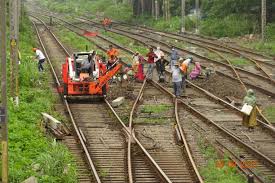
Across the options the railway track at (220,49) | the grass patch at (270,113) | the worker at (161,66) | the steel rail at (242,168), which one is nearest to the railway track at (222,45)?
the railway track at (220,49)

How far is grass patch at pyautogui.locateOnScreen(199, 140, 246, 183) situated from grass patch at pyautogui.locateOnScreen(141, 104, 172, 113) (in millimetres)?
5676

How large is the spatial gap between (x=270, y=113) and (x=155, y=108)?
4.16m

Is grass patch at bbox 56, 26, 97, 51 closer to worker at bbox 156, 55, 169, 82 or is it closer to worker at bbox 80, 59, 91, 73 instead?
worker at bbox 156, 55, 169, 82

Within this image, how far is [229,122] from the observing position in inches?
803

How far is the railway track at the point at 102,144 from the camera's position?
1455 cm

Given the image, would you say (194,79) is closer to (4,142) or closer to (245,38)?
(4,142)

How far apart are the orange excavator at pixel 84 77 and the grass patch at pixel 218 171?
8.11 metres

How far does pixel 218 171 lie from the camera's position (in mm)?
14773

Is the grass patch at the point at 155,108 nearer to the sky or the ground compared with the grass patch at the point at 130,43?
nearer to the ground

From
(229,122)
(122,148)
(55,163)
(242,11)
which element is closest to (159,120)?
(229,122)

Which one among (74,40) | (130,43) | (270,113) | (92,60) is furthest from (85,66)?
(74,40)

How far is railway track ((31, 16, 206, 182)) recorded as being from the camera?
14.6m

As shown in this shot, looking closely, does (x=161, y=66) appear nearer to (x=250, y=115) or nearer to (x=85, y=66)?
(x=85, y=66)

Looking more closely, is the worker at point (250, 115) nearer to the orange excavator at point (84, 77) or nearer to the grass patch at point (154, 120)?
the grass patch at point (154, 120)
